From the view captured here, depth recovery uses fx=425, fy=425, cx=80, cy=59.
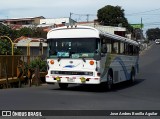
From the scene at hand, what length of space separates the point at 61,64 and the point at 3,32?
29.4 meters

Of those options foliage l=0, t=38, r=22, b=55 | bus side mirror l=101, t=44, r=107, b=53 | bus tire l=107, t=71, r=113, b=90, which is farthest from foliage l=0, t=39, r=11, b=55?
bus side mirror l=101, t=44, r=107, b=53

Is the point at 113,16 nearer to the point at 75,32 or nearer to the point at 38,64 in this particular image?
the point at 38,64

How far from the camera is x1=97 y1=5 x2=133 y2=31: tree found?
307ft

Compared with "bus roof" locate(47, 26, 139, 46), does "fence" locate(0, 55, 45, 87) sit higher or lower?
lower

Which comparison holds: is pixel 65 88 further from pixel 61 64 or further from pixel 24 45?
pixel 24 45

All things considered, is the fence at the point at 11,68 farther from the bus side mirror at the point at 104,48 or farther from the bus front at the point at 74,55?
the bus side mirror at the point at 104,48

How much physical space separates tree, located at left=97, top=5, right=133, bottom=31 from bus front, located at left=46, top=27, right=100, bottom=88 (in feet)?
243

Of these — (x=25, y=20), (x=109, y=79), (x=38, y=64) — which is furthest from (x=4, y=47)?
(x=25, y=20)

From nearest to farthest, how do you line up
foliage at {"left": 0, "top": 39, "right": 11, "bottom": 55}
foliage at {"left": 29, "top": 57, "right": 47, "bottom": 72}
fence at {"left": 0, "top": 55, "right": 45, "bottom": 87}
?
fence at {"left": 0, "top": 55, "right": 45, "bottom": 87} → foliage at {"left": 0, "top": 39, "right": 11, "bottom": 55} → foliage at {"left": 29, "top": 57, "right": 47, "bottom": 72}

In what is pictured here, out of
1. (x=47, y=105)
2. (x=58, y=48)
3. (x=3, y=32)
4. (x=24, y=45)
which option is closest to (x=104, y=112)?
(x=47, y=105)

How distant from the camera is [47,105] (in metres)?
13.6

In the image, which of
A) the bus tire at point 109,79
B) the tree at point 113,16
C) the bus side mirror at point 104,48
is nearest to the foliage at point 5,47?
the bus tire at point 109,79

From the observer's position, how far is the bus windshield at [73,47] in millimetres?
19156

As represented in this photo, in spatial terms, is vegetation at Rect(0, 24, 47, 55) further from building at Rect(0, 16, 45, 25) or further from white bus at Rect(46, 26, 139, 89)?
building at Rect(0, 16, 45, 25)
